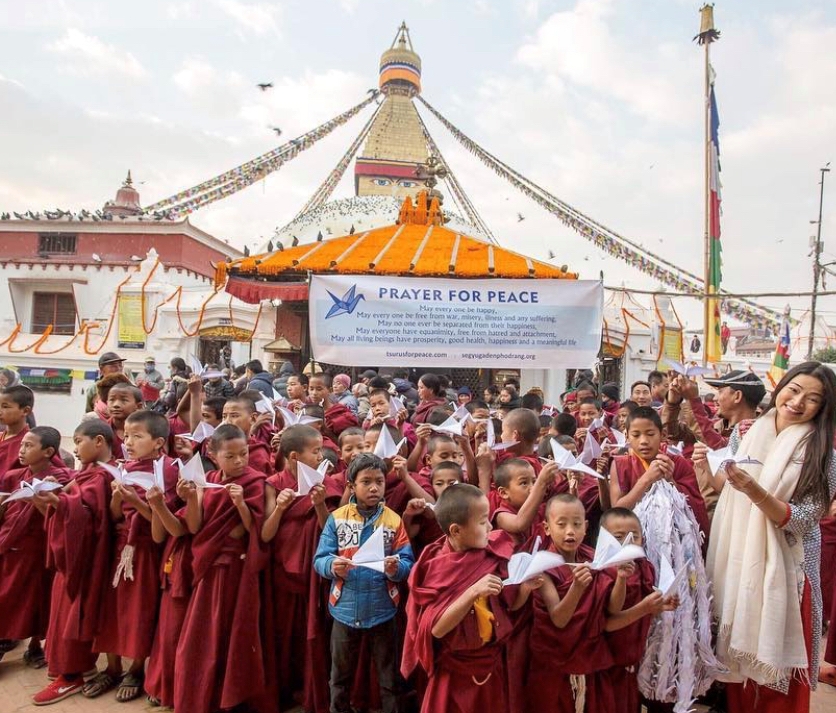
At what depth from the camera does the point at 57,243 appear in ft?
69.9

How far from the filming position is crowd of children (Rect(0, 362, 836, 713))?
2.46 m

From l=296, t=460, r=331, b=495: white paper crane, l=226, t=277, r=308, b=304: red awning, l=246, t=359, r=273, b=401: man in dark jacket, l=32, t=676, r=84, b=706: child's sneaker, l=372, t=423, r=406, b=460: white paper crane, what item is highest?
l=226, t=277, r=308, b=304: red awning

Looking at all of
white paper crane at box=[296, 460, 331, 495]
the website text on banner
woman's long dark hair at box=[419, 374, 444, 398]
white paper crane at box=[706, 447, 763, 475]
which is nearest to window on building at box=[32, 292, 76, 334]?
woman's long dark hair at box=[419, 374, 444, 398]

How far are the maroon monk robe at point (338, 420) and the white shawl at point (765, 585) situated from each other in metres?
3.12

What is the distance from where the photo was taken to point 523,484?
9.97 feet

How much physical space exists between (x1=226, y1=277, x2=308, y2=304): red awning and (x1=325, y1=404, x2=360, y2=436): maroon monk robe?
139 inches

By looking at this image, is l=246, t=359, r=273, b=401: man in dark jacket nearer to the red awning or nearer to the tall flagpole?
the red awning

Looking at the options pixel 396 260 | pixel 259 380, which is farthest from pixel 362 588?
pixel 396 260

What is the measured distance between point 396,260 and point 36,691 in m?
6.33

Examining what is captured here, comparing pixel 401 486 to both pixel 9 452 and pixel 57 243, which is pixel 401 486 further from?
pixel 57 243

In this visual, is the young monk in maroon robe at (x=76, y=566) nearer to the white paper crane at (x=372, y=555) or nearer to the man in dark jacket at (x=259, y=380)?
the white paper crane at (x=372, y=555)

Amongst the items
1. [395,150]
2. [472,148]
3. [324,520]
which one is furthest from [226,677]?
[395,150]

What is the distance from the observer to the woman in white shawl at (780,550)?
2588 mm

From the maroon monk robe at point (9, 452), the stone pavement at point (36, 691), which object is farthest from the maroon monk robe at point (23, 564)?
the stone pavement at point (36, 691)
